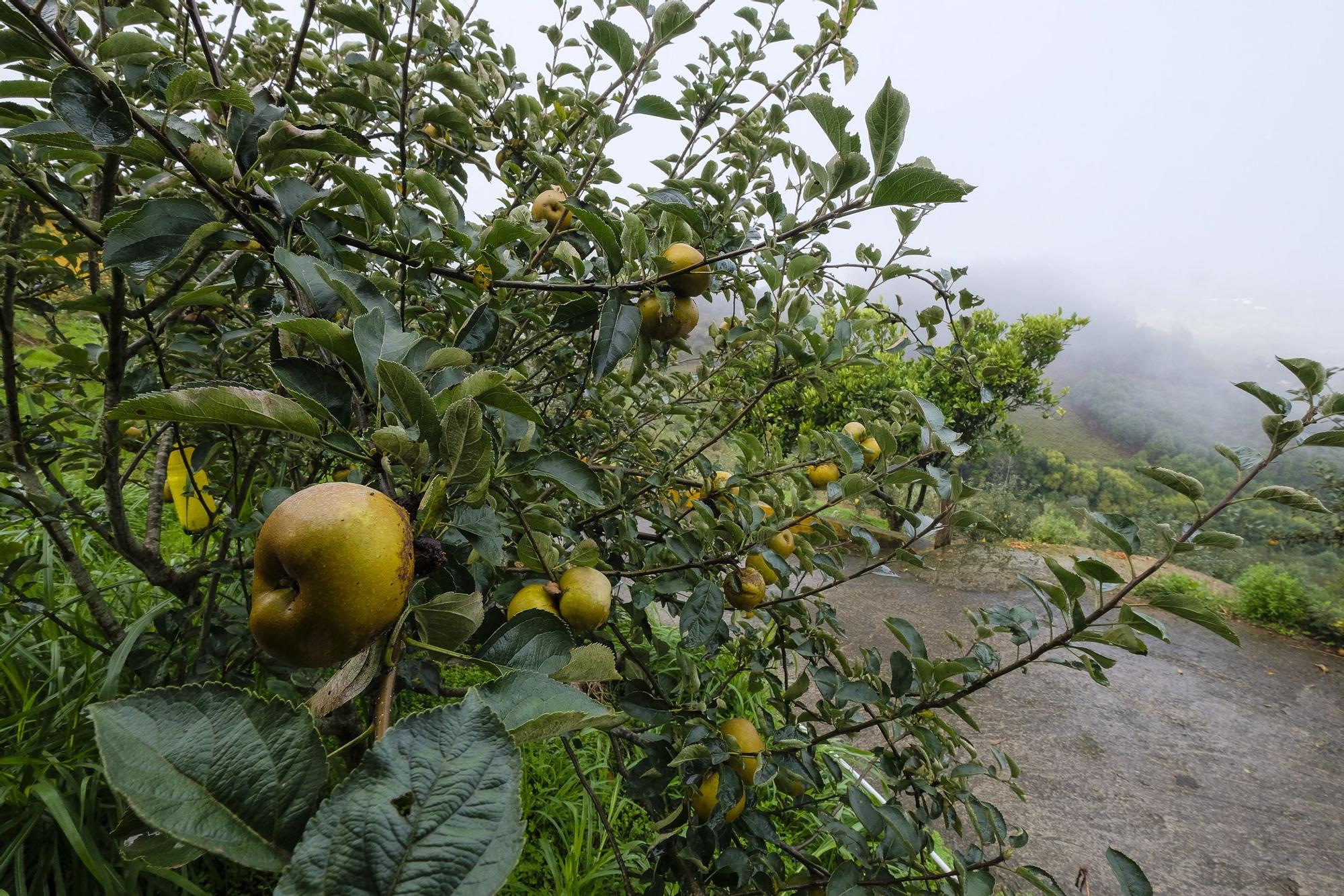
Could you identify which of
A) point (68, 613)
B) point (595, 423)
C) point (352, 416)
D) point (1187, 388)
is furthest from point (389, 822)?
point (1187, 388)

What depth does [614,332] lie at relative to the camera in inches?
29.1

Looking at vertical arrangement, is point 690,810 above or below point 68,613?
above

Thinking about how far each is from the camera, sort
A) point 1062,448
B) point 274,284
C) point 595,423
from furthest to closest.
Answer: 1. point 1062,448
2. point 595,423
3. point 274,284

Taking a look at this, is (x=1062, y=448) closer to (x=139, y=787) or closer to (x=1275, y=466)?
(x=1275, y=466)

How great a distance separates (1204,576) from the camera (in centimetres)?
614

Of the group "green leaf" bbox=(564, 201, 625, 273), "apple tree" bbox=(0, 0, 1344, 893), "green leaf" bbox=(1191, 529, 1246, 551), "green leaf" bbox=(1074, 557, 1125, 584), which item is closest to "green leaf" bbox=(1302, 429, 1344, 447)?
"apple tree" bbox=(0, 0, 1344, 893)

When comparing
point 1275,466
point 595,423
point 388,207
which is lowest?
point 1275,466

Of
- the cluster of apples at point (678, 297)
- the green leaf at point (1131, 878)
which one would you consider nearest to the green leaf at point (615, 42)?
the cluster of apples at point (678, 297)

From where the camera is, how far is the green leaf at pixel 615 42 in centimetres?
87

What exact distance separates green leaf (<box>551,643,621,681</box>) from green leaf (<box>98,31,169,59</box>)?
731 millimetres

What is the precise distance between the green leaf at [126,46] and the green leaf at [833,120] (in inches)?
26.8

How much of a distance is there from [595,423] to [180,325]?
33.1 inches

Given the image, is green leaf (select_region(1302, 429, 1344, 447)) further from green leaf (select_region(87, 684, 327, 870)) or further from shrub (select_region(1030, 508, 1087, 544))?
shrub (select_region(1030, 508, 1087, 544))

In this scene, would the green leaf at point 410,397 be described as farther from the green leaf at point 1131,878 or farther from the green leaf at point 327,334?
the green leaf at point 1131,878
